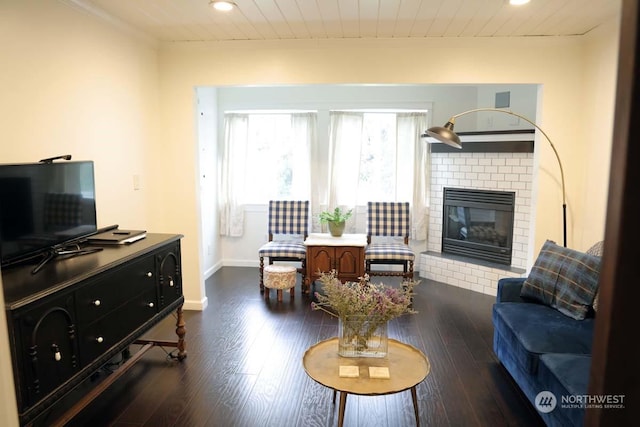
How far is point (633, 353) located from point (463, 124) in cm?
515

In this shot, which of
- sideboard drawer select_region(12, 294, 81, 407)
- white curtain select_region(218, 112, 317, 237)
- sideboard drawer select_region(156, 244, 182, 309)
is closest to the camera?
sideboard drawer select_region(12, 294, 81, 407)

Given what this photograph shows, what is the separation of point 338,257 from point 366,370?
2.46 metres

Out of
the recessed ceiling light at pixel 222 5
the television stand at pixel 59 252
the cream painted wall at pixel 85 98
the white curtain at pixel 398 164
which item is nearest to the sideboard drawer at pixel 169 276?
the television stand at pixel 59 252

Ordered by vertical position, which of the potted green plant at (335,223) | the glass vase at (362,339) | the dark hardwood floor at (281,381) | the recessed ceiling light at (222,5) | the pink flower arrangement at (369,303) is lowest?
the dark hardwood floor at (281,381)

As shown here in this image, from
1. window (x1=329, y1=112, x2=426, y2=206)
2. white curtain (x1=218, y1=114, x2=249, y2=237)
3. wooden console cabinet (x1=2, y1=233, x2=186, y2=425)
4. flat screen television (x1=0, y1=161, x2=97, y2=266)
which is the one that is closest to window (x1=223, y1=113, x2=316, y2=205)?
white curtain (x1=218, y1=114, x2=249, y2=237)

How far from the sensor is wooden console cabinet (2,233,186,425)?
5.63 ft

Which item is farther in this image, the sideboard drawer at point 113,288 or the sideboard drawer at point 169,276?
the sideboard drawer at point 169,276

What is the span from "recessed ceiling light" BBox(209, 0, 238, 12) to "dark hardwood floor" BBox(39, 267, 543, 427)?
2525 mm

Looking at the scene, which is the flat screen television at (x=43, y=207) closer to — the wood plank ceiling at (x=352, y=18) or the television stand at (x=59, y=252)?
the television stand at (x=59, y=252)

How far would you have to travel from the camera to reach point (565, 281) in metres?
2.82

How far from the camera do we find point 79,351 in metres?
2.04

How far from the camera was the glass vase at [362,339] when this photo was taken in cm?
233

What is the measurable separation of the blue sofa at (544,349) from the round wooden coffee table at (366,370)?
62 cm

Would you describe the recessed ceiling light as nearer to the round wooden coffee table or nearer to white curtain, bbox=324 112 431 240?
the round wooden coffee table
